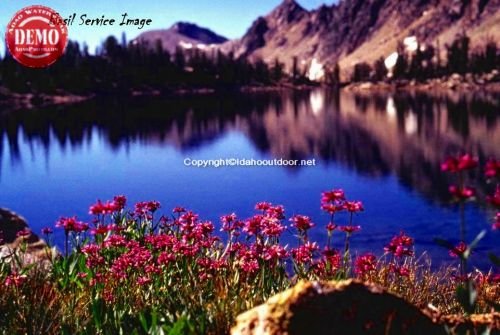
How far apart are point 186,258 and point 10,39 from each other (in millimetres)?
14873

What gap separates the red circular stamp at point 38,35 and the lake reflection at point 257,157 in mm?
13604

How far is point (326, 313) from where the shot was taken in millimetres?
4879

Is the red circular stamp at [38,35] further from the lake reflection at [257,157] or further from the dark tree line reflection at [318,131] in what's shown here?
the dark tree line reflection at [318,131]

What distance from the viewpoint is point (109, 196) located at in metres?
40.8

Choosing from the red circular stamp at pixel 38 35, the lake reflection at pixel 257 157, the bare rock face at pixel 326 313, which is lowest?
the lake reflection at pixel 257 157

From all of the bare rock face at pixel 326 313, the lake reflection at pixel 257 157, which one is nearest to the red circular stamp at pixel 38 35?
the lake reflection at pixel 257 157

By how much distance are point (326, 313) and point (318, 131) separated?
7800cm

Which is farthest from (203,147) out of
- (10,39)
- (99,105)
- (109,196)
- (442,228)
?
(99,105)

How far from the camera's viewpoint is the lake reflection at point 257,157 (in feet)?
115

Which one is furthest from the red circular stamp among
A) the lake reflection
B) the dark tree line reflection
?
the dark tree line reflection

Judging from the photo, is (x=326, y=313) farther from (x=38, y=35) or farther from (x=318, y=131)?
(x=318, y=131)

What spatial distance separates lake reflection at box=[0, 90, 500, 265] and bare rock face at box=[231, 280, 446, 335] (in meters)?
19.4

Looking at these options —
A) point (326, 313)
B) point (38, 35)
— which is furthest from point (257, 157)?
point (326, 313)

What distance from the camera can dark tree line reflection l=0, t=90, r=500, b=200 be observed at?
55031 mm
